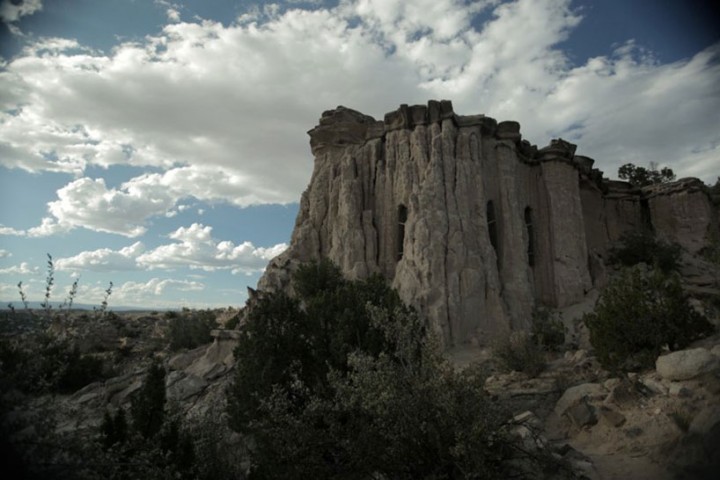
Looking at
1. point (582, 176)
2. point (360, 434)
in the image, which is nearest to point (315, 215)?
point (582, 176)

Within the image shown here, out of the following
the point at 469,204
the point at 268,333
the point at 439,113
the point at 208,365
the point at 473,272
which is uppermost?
the point at 439,113

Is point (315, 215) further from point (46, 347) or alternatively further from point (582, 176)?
point (46, 347)

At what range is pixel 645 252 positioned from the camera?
30547mm

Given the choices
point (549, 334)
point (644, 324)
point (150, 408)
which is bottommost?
point (150, 408)

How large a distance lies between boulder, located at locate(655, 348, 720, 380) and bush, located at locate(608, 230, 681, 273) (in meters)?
22.5

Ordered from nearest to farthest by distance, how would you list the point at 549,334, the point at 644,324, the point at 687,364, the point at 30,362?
the point at 30,362, the point at 687,364, the point at 644,324, the point at 549,334

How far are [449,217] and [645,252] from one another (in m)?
16.1

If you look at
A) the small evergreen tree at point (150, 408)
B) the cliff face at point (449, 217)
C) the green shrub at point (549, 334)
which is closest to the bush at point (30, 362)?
the small evergreen tree at point (150, 408)

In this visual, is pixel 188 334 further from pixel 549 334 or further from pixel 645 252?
pixel 645 252

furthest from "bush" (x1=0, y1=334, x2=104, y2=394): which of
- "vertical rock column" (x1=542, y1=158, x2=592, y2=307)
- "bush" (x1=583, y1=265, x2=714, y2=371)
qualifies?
"vertical rock column" (x1=542, y1=158, x2=592, y2=307)

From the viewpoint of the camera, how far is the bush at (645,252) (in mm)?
29281

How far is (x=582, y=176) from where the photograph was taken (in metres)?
32.6

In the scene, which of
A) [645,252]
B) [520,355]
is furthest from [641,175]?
[520,355]

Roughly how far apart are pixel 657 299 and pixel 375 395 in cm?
1060
